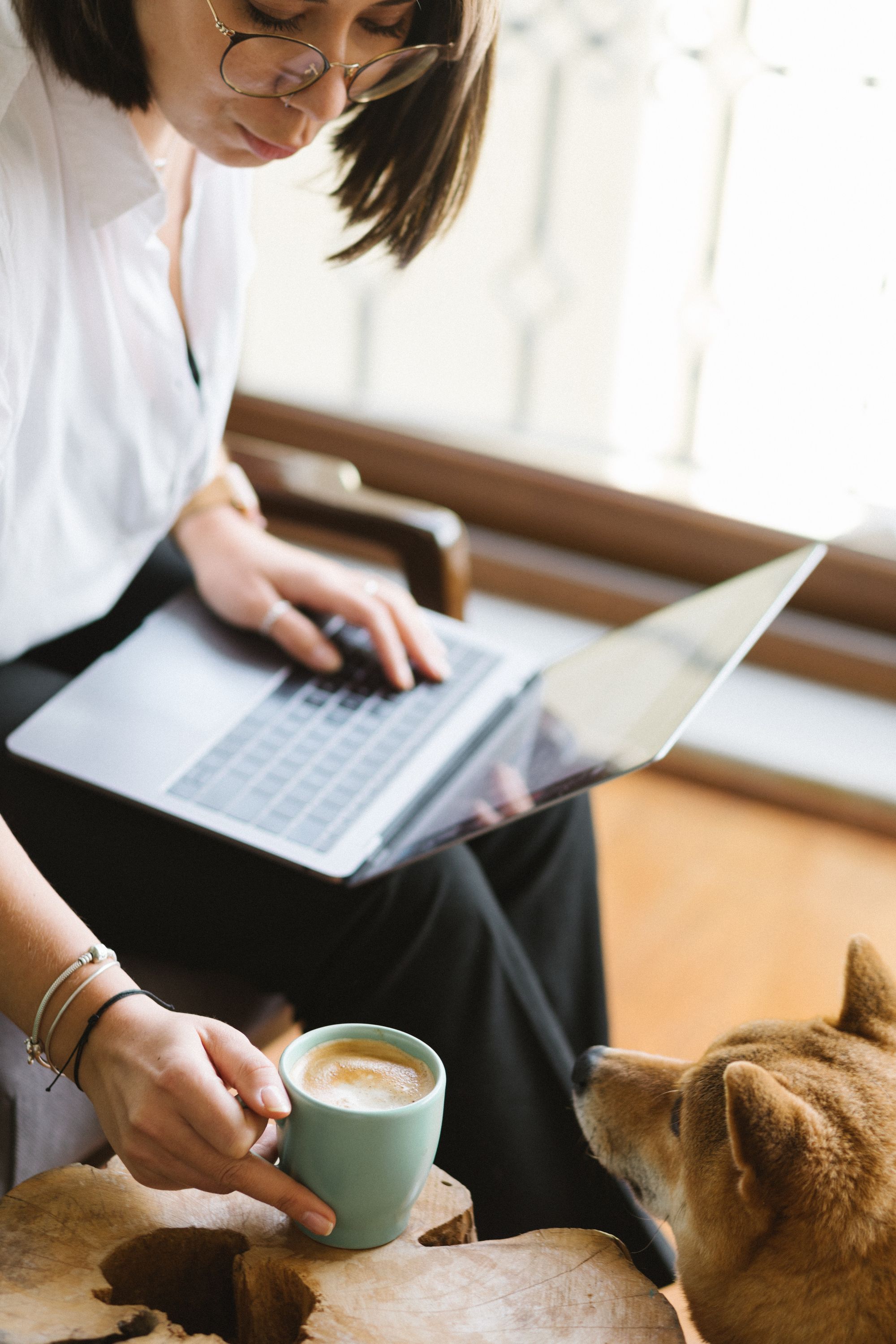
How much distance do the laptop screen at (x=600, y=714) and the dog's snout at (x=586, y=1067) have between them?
0.55ft

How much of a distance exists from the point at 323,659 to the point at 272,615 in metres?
0.07

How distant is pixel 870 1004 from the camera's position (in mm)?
771

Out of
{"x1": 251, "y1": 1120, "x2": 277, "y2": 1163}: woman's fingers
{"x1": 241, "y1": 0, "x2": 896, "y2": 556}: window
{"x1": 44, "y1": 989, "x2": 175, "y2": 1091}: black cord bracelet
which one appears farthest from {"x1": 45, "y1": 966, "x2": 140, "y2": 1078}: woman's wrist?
{"x1": 241, "y1": 0, "x2": 896, "y2": 556}: window

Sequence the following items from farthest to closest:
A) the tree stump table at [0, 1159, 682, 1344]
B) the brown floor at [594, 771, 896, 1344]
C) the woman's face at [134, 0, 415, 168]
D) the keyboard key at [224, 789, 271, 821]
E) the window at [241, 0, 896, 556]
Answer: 1. the window at [241, 0, 896, 556]
2. the brown floor at [594, 771, 896, 1344]
3. the keyboard key at [224, 789, 271, 821]
4. the woman's face at [134, 0, 415, 168]
5. the tree stump table at [0, 1159, 682, 1344]

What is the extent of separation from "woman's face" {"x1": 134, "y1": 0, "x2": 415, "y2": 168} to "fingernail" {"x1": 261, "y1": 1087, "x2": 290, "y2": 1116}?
2.15 ft

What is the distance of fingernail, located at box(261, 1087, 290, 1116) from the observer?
24.5 inches

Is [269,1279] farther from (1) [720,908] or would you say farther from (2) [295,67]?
(1) [720,908]

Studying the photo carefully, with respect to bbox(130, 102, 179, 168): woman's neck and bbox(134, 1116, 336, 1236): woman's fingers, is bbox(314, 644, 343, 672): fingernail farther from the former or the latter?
bbox(134, 1116, 336, 1236): woman's fingers

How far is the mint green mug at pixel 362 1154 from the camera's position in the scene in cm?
60

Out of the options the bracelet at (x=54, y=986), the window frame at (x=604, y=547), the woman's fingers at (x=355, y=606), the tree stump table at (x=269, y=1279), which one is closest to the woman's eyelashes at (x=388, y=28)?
the woman's fingers at (x=355, y=606)

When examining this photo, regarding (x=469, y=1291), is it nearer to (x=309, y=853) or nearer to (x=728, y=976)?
(x=309, y=853)

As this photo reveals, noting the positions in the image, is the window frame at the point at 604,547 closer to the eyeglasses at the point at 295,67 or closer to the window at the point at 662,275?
the window at the point at 662,275

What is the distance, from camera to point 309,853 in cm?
89

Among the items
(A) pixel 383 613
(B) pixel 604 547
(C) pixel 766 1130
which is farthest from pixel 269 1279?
(B) pixel 604 547
